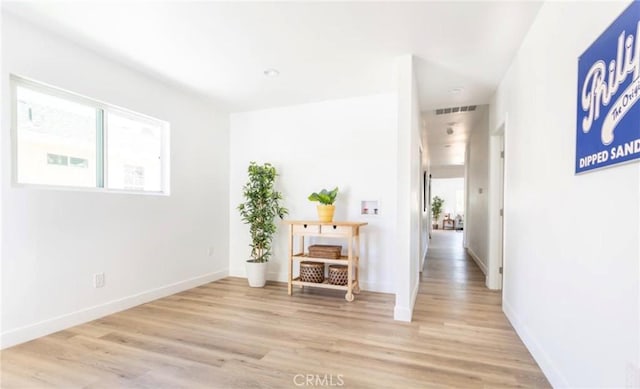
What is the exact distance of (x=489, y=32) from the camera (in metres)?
2.41

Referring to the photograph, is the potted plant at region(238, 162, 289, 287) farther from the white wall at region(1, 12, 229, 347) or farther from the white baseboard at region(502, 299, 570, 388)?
the white baseboard at region(502, 299, 570, 388)

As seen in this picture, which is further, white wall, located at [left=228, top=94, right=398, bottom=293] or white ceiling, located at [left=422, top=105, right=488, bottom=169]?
white ceiling, located at [left=422, top=105, right=488, bottom=169]

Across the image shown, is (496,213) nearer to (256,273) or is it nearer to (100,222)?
(256,273)

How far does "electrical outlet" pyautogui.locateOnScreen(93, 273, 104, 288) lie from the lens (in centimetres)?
281

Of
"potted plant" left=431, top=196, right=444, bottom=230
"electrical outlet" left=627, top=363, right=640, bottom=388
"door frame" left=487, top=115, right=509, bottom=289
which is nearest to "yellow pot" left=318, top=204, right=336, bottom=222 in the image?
"door frame" left=487, top=115, right=509, bottom=289

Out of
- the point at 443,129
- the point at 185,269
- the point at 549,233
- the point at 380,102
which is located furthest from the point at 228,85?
the point at 443,129

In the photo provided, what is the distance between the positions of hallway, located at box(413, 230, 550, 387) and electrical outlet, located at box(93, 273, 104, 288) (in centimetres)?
290

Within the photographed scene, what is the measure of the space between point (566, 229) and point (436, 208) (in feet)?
43.1

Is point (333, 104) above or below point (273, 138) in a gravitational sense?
above

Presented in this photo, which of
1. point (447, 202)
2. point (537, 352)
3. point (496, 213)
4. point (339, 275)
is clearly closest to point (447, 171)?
point (447, 202)

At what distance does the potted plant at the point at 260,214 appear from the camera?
4.00 metres

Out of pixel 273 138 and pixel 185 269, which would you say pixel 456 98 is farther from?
pixel 185 269

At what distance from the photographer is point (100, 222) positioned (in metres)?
2.86

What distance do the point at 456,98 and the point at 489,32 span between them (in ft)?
5.15
